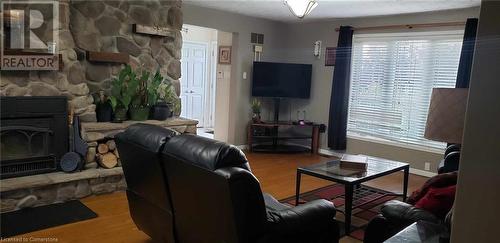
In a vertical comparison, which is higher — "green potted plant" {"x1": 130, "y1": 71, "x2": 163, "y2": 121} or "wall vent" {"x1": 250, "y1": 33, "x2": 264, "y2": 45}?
"wall vent" {"x1": 250, "y1": 33, "x2": 264, "y2": 45}

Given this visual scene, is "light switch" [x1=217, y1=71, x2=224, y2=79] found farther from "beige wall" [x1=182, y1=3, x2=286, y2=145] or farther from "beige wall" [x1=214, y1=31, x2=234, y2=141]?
"beige wall" [x1=182, y1=3, x2=286, y2=145]

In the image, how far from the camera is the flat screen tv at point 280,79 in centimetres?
629

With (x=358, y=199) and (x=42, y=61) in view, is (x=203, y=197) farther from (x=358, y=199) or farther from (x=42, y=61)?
(x=358, y=199)

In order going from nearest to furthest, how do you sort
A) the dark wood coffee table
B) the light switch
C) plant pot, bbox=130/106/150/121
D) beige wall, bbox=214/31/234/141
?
the dark wood coffee table
plant pot, bbox=130/106/150/121
beige wall, bbox=214/31/234/141
the light switch

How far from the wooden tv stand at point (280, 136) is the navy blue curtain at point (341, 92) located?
35 cm

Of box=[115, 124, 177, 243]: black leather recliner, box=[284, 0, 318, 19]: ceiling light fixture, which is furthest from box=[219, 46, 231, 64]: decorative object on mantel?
box=[115, 124, 177, 243]: black leather recliner

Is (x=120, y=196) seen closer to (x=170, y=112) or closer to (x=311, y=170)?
(x=170, y=112)

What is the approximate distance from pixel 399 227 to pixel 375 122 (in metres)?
3.79

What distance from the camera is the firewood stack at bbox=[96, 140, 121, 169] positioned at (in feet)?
12.7

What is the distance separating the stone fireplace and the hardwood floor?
324 millimetres

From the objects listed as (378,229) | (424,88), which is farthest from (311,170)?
(424,88)

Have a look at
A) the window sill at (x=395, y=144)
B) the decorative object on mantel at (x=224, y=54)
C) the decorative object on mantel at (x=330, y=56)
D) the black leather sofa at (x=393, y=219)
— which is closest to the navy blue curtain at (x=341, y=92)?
the decorative object on mantel at (x=330, y=56)

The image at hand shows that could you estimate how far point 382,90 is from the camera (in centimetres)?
576

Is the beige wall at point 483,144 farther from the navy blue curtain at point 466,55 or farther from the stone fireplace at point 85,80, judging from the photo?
the navy blue curtain at point 466,55
